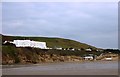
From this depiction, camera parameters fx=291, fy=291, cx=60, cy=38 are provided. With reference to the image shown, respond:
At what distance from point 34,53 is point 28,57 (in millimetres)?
9620

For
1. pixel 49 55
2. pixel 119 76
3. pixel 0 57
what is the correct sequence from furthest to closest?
1. pixel 49 55
2. pixel 0 57
3. pixel 119 76

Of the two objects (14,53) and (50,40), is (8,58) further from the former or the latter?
(50,40)

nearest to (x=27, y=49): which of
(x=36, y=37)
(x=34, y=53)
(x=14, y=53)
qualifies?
(x=34, y=53)

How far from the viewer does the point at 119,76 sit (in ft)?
70.0

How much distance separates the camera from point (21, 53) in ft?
261

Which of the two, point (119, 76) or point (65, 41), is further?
point (65, 41)

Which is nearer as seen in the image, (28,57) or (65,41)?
(28,57)

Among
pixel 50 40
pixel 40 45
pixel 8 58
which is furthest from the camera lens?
pixel 50 40

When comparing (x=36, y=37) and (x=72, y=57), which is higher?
(x=36, y=37)

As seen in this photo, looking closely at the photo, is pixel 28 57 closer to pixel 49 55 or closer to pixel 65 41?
pixel 49 55

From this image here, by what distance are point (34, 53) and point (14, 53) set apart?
57.5ft

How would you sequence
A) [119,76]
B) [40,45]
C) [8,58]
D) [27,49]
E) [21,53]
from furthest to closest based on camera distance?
[40,45] < [27,49] < [21,53] < [8,58] < [119,76]

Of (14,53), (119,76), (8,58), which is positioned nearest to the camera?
(119,76)

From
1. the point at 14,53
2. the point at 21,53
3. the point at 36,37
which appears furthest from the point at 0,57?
the point at 36,37
